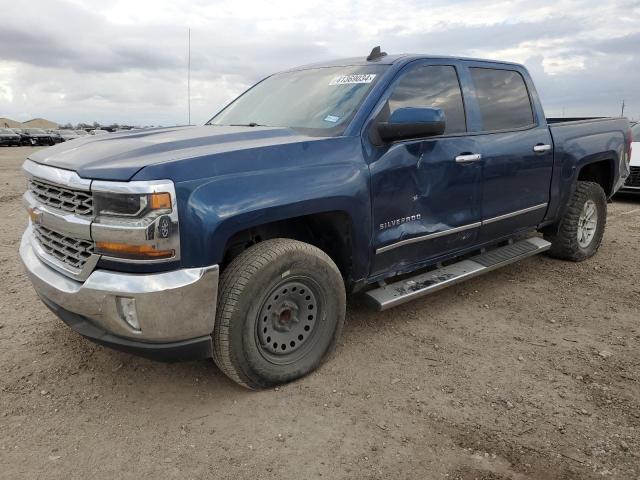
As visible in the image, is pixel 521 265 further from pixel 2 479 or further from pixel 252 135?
pixel 2 479

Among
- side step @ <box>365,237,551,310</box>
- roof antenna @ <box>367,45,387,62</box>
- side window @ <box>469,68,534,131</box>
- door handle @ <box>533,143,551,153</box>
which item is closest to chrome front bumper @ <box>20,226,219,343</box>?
side step @ <box>365,237,551,310</box>

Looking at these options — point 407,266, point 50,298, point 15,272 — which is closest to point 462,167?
point 407,266

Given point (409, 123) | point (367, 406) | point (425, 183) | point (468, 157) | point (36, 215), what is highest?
point (409, 123)

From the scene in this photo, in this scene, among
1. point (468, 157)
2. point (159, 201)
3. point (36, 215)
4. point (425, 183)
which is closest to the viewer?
point (159, 201)

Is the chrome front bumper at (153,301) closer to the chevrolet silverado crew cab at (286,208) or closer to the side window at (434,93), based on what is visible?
the chevrolet silverado crew cab at (286,208)

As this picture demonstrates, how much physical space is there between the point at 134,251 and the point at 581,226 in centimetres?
462

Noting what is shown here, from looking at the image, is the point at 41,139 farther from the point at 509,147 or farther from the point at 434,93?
the point at 509,147

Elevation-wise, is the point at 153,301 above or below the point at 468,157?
below

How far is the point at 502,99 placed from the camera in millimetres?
4230

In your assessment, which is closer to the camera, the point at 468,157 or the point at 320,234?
the point at 320,234

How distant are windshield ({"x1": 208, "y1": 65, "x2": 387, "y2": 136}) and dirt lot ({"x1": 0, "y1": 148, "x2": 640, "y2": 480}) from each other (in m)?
1.51

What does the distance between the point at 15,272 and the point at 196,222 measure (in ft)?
11.2

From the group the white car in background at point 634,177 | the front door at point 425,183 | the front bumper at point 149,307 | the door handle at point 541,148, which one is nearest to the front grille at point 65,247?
the front bumper at point 149,307

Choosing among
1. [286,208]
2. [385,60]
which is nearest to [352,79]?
[385,60]
